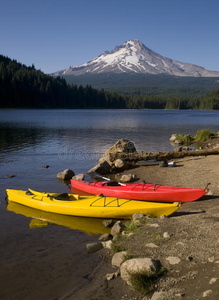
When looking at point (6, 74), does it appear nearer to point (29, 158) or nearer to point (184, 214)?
point (29, 158)

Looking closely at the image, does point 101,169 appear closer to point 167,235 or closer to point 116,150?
point 116,150

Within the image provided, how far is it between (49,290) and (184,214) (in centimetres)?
589

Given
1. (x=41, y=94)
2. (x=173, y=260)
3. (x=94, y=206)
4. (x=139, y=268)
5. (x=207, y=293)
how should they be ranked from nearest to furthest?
(x=207, y=293)
(x=139, y=268)
(x=173, y=260)
(x=94, y=206)
(x=41, y=94)

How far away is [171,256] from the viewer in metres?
6.80

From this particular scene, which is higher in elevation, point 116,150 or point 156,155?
point 116,150

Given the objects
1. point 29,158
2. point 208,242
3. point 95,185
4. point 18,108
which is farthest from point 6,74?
point 208,242

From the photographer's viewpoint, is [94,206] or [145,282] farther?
[94,206]

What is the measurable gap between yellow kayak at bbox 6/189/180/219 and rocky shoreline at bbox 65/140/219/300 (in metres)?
0.51

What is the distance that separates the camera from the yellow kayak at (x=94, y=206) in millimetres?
10289

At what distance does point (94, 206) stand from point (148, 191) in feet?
9.37

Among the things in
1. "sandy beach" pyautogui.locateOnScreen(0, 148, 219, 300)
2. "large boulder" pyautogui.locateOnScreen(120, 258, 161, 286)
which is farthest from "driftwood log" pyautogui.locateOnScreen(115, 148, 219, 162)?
"large boulder" pyautogui.locateOnScreen(120, 258, 161, 286)

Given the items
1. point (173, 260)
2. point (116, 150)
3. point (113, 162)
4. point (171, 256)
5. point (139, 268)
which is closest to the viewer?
point (139, 268)

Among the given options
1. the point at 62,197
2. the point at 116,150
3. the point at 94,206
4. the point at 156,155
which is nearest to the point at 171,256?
the point at 94,206

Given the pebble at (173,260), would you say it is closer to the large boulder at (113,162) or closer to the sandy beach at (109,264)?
the sandy beach at (109,264)
